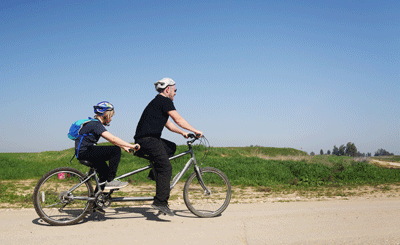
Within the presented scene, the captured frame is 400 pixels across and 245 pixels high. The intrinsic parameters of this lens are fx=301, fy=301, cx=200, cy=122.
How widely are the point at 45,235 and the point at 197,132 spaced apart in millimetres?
2810

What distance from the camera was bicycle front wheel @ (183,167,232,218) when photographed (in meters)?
5.54

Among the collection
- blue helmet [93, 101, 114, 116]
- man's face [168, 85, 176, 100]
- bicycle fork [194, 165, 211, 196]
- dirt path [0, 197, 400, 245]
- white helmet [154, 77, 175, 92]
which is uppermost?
white helmet [154, 77, 175, 92]

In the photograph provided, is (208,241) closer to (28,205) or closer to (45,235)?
(45,235)

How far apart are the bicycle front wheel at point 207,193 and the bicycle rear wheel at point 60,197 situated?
1747 millimetres

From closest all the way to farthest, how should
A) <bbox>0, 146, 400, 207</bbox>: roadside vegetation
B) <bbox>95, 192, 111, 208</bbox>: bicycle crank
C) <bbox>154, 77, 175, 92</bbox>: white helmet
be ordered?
<bbox>95, 192, 111, 208</bbox>: bicycle crank
<bbox>154, 77, 175, 92</bbox>: white helmet
<bbox>0, 146, 400, 207</bbox>: roadside vegetation

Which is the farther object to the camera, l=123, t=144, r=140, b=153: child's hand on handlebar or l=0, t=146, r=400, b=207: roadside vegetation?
l=0, t=146, r=400, b=207: roadside vegetation

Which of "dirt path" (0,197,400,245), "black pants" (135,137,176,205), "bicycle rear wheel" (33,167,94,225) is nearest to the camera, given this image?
"dirt path" (0,197,400,245)

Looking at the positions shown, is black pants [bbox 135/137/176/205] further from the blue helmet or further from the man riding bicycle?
the blue helmet

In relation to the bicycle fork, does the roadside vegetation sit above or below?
below

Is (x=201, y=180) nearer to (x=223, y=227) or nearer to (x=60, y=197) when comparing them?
(x=223, y=227)

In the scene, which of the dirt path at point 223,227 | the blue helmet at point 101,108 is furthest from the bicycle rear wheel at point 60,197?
the blue helmet at point 101,108

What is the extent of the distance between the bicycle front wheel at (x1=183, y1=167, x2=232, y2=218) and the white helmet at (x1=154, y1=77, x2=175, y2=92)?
172cm

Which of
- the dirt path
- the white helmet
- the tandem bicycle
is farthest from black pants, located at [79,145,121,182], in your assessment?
the white helmet

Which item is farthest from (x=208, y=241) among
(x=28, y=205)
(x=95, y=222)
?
(x=28, y=205)
